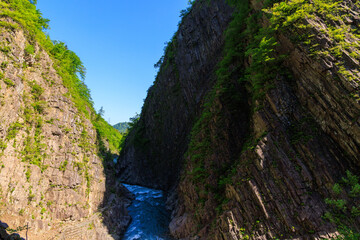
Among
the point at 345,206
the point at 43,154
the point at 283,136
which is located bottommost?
the point at 345,206

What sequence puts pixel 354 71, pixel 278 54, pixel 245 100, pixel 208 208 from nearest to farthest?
pixel 354 71, pixel 278 54, pixel 208 208, pixel 245 100

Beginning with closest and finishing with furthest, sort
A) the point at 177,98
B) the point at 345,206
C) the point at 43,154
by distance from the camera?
1. the point at 345,206
2. the point at 43,154
3. the point at 177,98

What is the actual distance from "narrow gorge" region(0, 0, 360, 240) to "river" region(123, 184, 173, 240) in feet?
0.79

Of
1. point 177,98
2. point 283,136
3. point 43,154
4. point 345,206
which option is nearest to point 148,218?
point 43,154

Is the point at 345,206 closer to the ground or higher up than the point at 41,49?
closer to the ground

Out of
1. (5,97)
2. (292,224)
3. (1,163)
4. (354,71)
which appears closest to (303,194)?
(292,224)

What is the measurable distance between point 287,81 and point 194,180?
13.2m

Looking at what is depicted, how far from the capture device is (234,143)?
682 inches

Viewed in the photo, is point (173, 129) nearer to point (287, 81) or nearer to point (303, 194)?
point (287, 81)

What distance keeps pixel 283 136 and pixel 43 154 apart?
22.3m

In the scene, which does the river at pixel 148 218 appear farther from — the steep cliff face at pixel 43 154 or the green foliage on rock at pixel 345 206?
the green foliage on rock at pixel 345 206

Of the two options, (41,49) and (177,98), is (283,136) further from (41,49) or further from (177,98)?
(41,49)

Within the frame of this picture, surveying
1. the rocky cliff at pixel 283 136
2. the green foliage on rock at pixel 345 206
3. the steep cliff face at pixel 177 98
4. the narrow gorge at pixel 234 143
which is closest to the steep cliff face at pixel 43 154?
the narrow gorge at pixel 234 143

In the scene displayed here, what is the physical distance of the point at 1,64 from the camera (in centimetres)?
1500
